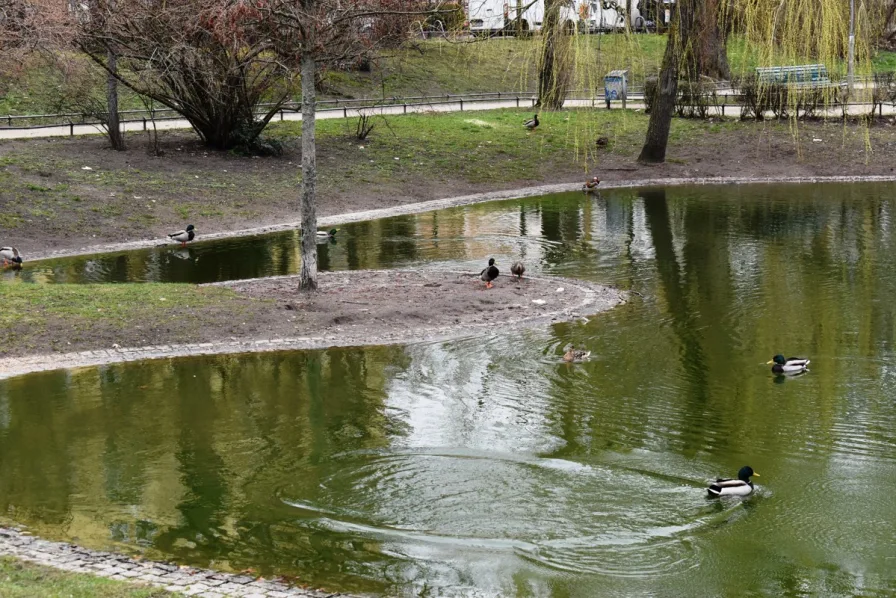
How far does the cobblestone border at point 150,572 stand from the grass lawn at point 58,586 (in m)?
0.22

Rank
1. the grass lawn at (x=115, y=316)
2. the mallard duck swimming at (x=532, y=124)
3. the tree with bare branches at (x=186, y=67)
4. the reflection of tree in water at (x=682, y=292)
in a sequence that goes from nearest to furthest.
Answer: the reflection of tree in water at (x=682, y=292) < the grass lawn at (x=115, y=316) < the tree with bare branches at (x=186, y=67) < the mallard duck swimming at (x=532, y=124)

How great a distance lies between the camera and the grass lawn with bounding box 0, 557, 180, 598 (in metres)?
9.44

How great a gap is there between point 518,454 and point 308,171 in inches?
375

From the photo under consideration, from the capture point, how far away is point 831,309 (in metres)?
21.3

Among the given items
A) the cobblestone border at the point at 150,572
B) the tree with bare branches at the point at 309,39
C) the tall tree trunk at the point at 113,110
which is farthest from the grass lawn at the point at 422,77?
the cobblestone border at the point at 150,572

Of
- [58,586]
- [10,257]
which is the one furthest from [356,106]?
[58,586]

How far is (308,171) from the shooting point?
2155cm

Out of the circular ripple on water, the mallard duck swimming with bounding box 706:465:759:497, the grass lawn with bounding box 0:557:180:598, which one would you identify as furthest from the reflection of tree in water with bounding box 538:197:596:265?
the grass lawn with bounding box 0:557:180:598

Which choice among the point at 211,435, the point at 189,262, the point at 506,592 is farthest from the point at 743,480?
the point at 189,262

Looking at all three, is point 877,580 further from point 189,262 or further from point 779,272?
point 189,262

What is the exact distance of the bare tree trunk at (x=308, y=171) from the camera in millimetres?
21156

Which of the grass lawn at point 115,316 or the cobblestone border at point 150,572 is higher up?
the grass lawn at point 115,316

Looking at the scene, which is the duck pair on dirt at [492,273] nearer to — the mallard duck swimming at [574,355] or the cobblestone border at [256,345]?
the cobblestone border at [256,345]

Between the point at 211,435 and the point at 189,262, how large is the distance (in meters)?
13.2
